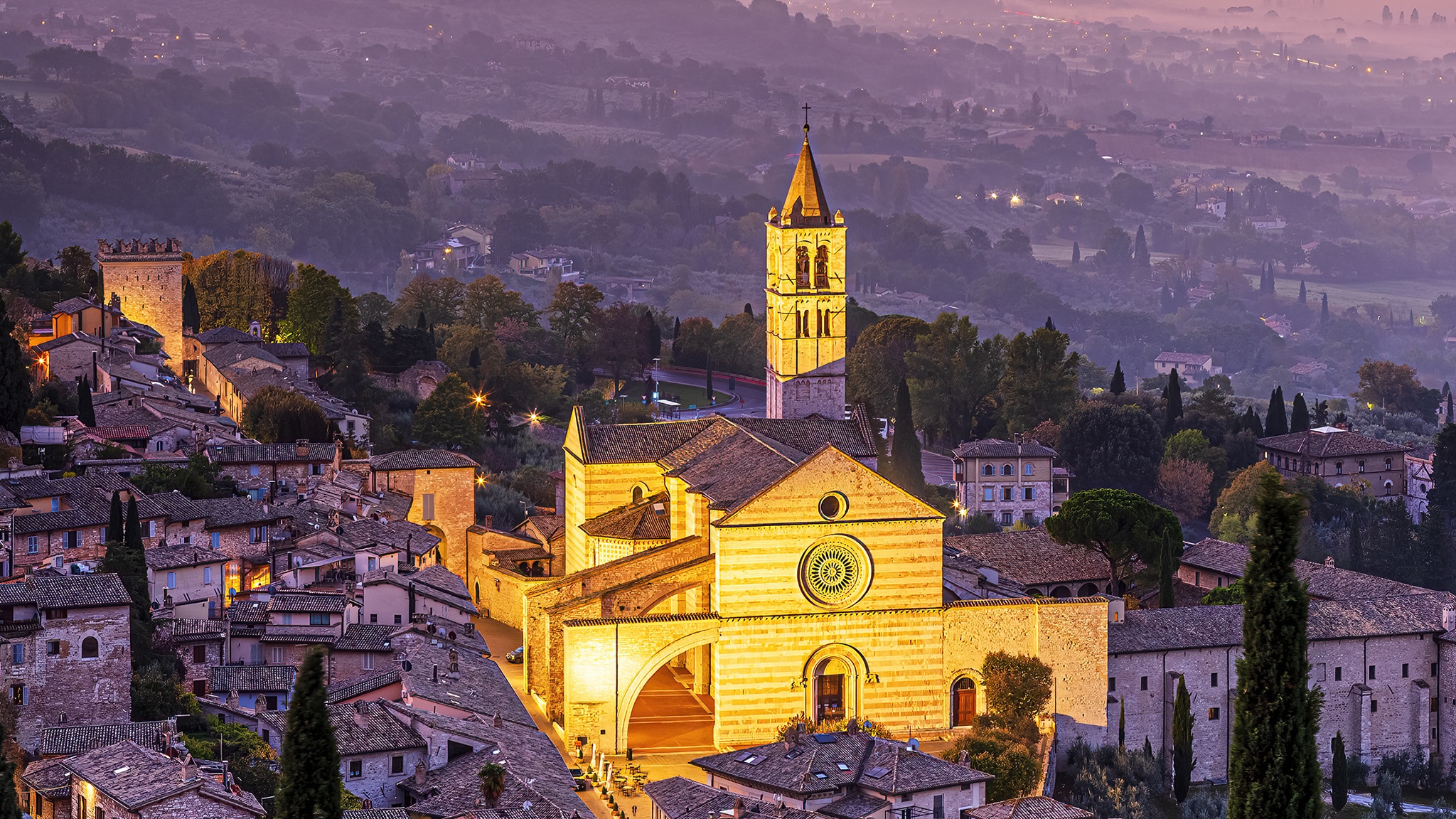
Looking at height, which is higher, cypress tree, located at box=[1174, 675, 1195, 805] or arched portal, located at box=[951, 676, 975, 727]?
arched portal, located at box=[951, 676, 975, 727]

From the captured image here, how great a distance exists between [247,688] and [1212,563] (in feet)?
96.5

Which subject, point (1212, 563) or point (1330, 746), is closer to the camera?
point (1330, 746)

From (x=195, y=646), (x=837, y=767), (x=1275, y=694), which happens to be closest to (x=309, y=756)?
(x=1275, y=694)

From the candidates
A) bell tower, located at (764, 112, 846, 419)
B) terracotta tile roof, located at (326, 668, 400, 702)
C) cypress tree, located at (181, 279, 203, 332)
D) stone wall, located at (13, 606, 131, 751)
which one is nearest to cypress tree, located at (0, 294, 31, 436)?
terracotta tile roof, located at (326, 668, 400, 702)

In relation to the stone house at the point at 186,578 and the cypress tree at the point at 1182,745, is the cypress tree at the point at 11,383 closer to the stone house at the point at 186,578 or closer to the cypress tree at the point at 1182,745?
the stone house at the point at 186,578

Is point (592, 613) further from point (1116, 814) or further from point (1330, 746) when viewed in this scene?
point (1330, 746)

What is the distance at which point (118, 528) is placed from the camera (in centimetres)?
5044

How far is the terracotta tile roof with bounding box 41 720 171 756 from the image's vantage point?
3966 centimetres

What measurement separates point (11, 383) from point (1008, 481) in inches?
1366

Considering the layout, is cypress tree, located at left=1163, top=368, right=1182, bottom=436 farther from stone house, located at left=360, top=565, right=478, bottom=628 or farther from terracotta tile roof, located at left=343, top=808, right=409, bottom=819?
terracotta tile roof, located at left=343, top=808, right=409, bottom=819

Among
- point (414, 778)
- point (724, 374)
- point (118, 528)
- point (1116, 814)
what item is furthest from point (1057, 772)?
point (724, 374)

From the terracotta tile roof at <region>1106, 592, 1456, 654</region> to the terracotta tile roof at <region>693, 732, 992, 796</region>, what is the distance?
8.45 metres

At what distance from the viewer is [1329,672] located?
54562 millimetres

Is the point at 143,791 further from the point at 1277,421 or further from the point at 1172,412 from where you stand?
the point at 1277,421
